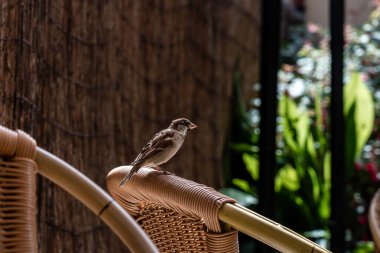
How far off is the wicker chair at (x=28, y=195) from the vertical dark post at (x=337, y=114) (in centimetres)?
240

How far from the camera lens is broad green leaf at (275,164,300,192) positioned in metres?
4.43

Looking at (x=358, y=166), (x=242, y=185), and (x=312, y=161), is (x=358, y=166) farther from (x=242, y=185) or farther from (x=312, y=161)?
(x=242, y=185)

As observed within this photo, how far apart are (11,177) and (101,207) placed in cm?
13

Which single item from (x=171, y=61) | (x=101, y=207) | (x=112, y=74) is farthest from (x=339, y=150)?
(x=101, y=207)

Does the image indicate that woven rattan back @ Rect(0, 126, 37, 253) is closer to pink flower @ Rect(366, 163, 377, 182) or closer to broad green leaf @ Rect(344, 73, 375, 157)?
broad green leaf @ Rect(344, 73, 375, 157)

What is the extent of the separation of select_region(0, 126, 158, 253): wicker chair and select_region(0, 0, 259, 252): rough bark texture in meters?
1.03

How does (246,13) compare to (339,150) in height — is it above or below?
above

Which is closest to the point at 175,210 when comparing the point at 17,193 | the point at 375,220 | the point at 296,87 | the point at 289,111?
the point at 17,193

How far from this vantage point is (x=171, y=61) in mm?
3594

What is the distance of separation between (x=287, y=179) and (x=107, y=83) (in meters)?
1.76

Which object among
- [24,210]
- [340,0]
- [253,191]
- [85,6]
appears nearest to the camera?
[24,210]

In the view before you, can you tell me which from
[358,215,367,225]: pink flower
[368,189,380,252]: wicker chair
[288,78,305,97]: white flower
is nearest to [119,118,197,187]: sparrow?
[368,189,380,252]: wicker chair

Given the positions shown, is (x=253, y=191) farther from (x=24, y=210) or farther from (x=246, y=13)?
(x=24, y=210)

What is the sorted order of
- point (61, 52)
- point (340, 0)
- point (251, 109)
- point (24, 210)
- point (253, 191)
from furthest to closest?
point (251, 109), point (253, 191), point (340, 0), point (61, 52), point (24, 210)
